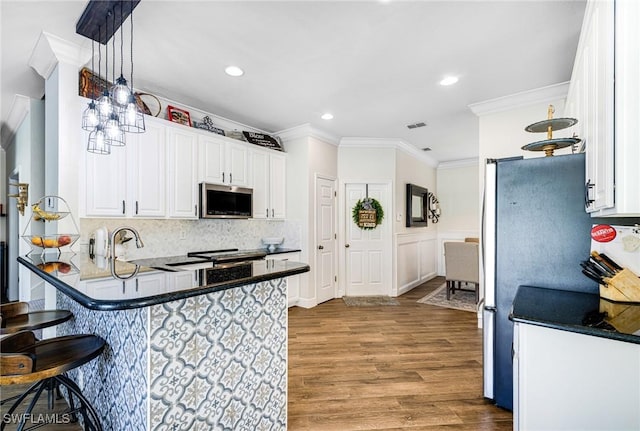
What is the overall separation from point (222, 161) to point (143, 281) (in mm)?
2742

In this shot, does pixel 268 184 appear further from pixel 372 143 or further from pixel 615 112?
pixel 615 112

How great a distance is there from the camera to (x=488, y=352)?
2.18m

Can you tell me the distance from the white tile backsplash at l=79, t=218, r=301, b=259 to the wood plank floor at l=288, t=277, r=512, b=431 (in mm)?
1234

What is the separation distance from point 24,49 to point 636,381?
435 centimetres

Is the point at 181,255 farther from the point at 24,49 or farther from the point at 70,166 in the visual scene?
the point at 24,49

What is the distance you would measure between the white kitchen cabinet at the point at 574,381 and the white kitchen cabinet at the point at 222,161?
3.33 meters

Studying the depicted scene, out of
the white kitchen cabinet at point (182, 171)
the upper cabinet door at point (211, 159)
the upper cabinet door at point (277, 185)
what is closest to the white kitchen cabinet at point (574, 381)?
the white kitchen cabinet at point (182, 171)

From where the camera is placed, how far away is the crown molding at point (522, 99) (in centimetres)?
320

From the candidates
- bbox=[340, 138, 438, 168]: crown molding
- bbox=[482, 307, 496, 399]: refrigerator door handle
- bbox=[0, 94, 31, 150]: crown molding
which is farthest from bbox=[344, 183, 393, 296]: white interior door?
bbox=[0, 94, 31, 150]: crown molding

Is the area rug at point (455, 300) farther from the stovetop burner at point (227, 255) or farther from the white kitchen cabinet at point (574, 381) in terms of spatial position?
the white kitchen cabinet at point (574, 381)

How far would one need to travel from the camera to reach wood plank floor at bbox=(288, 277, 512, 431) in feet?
6.72

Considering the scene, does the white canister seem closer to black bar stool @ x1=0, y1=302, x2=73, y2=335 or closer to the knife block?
black bar stool @ x1=0, y1=302, x2=73, y2=335

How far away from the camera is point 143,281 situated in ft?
4.33

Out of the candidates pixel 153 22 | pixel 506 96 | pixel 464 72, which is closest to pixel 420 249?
pixel 506 96
